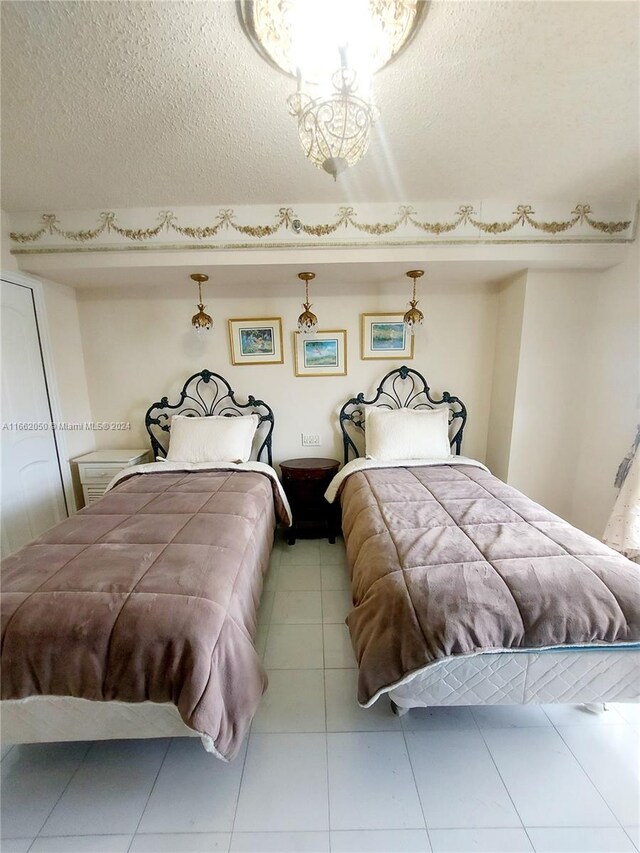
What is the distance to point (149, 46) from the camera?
1.11 metres

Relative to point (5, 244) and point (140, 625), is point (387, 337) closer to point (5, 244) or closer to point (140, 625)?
point (140, 625)

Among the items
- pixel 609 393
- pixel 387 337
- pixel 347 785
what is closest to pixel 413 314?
pixel 387 337

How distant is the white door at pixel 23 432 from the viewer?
2.15 m

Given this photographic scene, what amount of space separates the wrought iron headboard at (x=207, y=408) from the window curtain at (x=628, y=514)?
96.3 inches

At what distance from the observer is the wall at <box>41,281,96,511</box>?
2508 millimetres

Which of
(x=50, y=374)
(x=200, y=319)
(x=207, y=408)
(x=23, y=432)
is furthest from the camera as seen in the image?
(x=207, y=408)

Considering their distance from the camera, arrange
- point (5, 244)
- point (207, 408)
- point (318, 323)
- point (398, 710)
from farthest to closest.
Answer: point (207, 408) < point (318, 323) < point (5, 244) < point (398, 710)

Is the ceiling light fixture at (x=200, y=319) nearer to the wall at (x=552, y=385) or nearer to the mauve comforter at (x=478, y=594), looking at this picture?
the mauve comforter at (x=478, y=594)

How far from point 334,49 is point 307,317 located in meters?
1.60

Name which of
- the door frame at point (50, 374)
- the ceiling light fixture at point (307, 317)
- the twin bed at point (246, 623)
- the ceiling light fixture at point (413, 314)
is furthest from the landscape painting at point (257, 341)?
the twin bed at point (246, 623)

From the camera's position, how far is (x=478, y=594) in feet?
3.81

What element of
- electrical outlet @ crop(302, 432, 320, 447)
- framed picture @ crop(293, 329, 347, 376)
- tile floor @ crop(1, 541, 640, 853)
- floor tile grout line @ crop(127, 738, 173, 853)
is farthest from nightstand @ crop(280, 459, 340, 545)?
floor tile grout line @ crop(127, 738, 173, 853)

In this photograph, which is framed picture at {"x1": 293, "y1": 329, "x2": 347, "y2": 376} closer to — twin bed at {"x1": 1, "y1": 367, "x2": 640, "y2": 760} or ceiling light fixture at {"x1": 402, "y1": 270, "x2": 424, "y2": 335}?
ceiling light fixture at {"x1": 402, "y1": 270, "x2": 424, "y2": 335}

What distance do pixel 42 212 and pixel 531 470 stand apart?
13.0 feet
